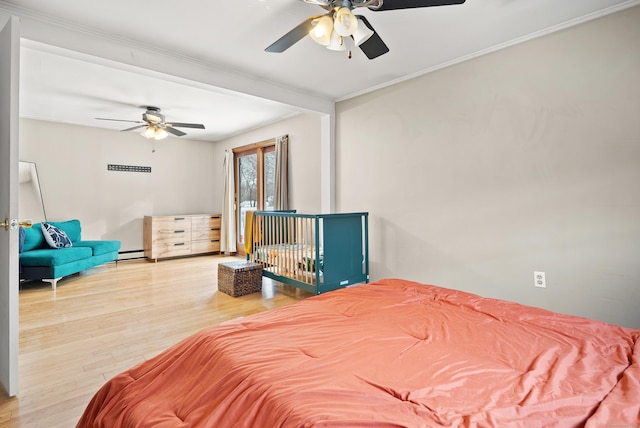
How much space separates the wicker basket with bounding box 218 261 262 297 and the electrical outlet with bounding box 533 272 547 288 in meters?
2.74

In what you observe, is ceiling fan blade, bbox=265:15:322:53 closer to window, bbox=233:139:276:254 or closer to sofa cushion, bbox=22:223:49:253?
window, bbox=233:139:276:254

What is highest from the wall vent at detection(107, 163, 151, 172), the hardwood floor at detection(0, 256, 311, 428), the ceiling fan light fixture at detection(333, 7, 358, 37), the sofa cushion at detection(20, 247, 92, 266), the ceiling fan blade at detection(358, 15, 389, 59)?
the ceiling fan blade at detection(358, 15, 389, 59)

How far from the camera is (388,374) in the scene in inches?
38.7

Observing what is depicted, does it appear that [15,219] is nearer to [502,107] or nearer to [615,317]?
[502,107]

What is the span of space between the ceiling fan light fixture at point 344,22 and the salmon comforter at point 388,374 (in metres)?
1.52

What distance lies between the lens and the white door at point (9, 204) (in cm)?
183

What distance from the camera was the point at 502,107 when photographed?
285 cm

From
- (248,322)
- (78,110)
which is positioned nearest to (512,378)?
(248,322)

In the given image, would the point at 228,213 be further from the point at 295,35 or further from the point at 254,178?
the point at 295,35

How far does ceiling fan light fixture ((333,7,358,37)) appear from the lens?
181cm

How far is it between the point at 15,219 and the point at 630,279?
12.7 ft

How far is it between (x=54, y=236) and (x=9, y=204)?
3222 mm

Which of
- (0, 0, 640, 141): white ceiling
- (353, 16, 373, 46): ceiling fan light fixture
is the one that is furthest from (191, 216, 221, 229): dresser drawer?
(353, 16, 373, 46): ceiling fan light fixture

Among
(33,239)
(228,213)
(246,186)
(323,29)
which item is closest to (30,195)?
(33,239)
